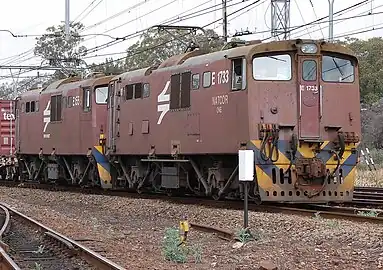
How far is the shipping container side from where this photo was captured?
3078 cm

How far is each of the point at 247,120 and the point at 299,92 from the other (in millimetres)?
1311

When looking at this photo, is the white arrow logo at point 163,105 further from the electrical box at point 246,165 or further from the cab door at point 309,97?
the electrical box at point 246,165

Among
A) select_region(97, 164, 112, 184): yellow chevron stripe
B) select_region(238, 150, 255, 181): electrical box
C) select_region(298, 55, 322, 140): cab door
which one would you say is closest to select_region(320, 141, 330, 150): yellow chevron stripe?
select_region(298, 55, 322, 140): cab door

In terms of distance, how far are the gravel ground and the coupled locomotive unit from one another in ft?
3.50

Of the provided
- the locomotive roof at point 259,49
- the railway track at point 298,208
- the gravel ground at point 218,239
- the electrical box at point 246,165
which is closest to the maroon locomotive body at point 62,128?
the railway track at point 298,208

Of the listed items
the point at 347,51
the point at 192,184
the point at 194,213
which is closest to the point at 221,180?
the point at 194,213

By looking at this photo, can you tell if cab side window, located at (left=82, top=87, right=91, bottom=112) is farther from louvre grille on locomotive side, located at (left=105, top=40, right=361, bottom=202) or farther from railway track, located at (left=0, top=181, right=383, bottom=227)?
louvre grille on locomotive side, located at (left=105, top=40, right=361, bottom=202)

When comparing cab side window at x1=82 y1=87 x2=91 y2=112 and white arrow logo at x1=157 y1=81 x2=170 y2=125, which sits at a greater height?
cab side window at x1=82 y1=87 x2=91 y2=112

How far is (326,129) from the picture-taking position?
14.6 m

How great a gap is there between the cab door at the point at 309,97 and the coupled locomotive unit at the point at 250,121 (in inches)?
0.8

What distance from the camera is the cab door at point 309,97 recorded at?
1445 centimetres

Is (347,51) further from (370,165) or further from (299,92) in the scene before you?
(370,165)

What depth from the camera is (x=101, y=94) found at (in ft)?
74.1

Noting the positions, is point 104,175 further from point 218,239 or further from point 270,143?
point 218,239
